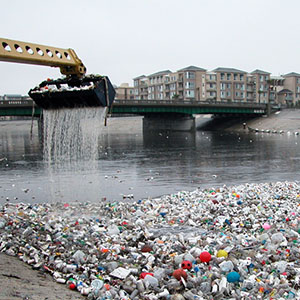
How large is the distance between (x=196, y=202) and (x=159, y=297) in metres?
7.59

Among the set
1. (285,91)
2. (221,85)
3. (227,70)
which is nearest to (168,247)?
(221,85)

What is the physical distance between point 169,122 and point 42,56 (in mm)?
76796

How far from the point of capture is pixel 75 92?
12719 millimetres

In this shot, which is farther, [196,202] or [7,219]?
[196,202]

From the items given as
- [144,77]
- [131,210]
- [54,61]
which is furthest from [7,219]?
[144,77]

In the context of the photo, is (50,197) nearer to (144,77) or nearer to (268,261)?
(268,261)

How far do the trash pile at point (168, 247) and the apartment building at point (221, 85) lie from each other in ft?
354

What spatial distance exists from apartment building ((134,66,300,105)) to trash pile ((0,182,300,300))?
107879mm

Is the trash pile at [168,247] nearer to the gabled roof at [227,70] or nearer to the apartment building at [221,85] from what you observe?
the apartment building at [221,85]

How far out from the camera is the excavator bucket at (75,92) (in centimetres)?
1255

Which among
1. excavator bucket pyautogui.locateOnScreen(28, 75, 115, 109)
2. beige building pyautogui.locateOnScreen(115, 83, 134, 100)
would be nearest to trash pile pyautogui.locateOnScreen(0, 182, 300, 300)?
excavator bucket pyautogui.locateOnScreen(28, 75, 115, 109)

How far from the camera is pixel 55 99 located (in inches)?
523

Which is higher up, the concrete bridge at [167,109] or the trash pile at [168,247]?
the concrete bridge at [167,109]

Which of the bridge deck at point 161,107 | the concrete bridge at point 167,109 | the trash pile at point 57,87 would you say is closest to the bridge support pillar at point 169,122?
the concrete bridge at point 167,109
